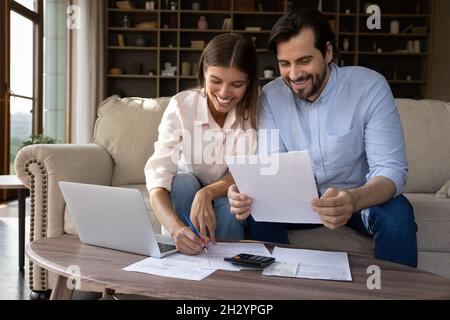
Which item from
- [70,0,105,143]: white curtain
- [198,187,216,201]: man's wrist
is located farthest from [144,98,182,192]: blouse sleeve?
[70,0,105,143]: white curtain

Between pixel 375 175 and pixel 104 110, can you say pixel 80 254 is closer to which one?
pixel 375 175

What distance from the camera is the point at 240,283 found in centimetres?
94

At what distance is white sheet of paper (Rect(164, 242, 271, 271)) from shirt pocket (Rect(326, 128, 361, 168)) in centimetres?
41

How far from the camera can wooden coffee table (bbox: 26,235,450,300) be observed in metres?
0.88

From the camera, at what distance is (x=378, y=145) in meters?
1.46

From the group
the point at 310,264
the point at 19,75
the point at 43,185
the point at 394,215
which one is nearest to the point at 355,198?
the point at 394,215

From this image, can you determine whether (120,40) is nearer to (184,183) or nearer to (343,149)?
(184,183)

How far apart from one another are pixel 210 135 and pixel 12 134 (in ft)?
12.7

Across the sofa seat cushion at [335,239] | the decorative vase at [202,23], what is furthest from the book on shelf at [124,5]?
the sofa seat cushion at [335,239]

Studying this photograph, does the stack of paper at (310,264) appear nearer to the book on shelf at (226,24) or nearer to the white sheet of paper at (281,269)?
the white sheet of paper at (281,269)

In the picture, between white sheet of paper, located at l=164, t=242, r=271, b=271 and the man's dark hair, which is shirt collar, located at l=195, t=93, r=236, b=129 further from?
white sheet of paper, located at l=164, t=242, r=271, b=271

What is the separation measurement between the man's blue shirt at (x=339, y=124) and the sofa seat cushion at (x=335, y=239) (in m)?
0.16

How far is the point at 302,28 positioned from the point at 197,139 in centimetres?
45

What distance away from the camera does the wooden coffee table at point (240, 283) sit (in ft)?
2.89
